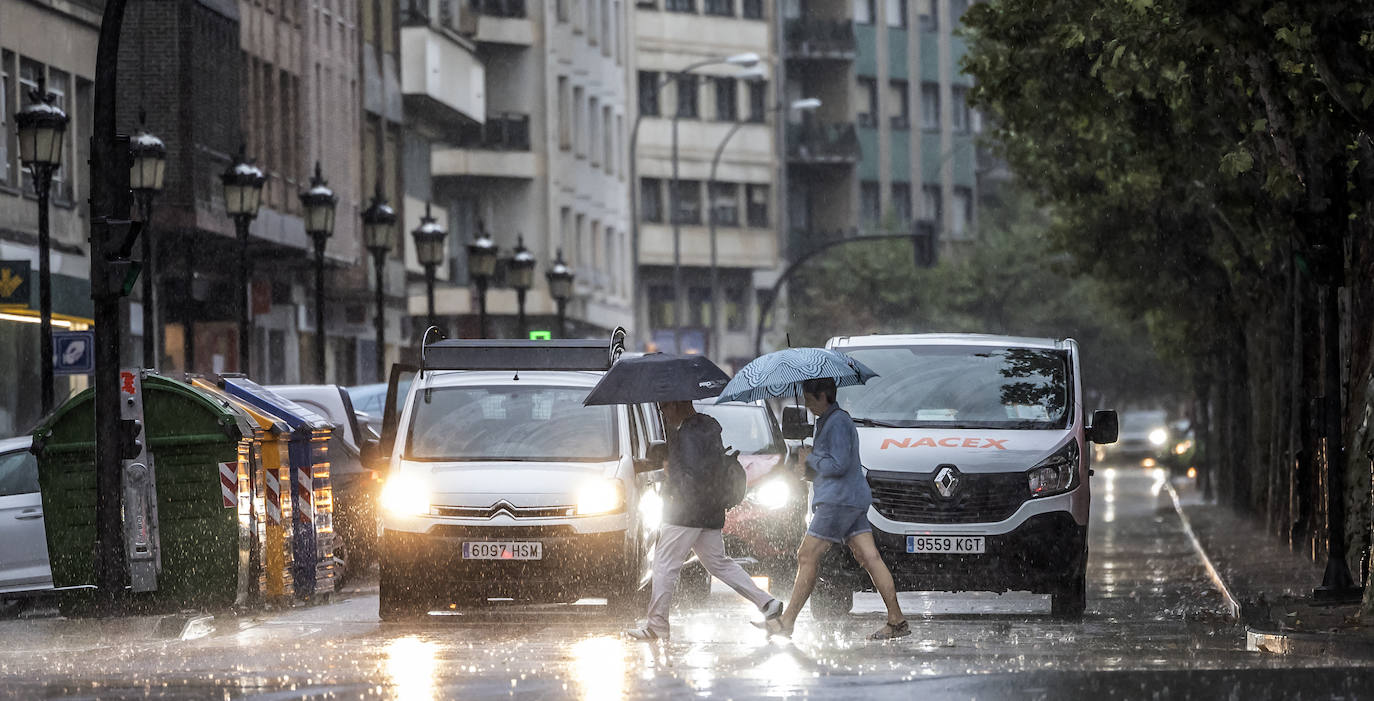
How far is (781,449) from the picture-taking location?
78.9 ft

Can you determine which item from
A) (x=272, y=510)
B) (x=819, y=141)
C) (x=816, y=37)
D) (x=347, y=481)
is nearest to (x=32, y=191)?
(x=347, y=481)

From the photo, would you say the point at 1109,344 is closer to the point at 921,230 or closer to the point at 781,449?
the point at 921,230

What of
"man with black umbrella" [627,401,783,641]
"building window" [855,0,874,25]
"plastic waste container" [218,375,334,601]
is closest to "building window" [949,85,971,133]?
"building window" [855,0,874,25]

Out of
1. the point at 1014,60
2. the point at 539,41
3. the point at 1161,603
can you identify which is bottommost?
the point at 1161,603

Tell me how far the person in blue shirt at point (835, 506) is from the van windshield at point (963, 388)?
117 inches

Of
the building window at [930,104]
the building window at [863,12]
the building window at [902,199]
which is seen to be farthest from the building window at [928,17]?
the building window at [902,199]

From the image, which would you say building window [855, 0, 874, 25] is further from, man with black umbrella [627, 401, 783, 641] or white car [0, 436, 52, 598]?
man with black umbrella [627, 401, 783, 641]

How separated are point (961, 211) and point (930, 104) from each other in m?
4.58

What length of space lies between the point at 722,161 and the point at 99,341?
2769 inches

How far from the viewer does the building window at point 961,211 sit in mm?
108875

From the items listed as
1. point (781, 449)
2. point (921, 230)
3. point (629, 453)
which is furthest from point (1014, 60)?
point (921, 230)

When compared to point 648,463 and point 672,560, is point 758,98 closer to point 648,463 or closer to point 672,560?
point 648,463

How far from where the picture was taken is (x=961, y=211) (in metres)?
110

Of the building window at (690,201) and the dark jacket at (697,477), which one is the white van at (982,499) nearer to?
the dark jacket at (697,477)
